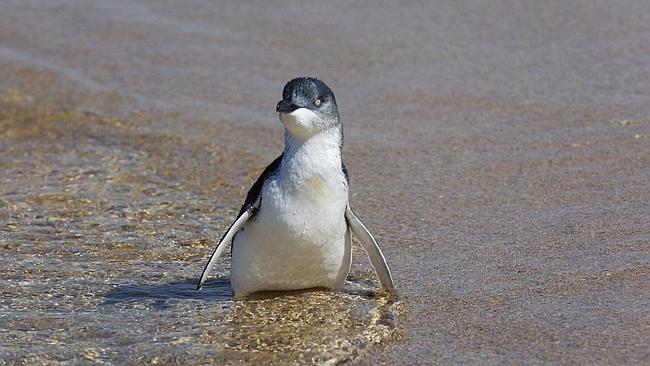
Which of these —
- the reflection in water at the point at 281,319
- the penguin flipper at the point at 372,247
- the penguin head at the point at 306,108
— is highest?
the penguin head at the point at 306,108

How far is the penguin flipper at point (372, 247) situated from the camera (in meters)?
5.79

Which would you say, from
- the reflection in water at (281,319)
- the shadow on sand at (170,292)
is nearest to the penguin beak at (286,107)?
the reflection in water at (281,319)

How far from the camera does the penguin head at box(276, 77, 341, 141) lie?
5.52m

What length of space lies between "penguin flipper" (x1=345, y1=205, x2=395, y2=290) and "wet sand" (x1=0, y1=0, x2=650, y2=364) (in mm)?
100

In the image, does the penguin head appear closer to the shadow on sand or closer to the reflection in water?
the reflection in water

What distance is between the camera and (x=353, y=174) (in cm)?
805

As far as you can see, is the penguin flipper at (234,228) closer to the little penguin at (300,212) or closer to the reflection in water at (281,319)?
the little penguin at (300,212)

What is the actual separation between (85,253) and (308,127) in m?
1.85

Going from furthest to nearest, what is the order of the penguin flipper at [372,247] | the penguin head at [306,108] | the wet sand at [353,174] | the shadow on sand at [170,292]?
the shadow on sand at [170,292]
the penguin flipper at [372,247]
the penguin head at [306,108]
the wet sand at [353,174]

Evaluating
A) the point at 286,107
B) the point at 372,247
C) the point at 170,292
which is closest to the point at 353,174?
the point at 372,247

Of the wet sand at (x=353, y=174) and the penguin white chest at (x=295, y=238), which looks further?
the penguin white chest at (x=295, y=238)

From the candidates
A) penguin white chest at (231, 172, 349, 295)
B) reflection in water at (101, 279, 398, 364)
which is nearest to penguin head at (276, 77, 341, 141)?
penguin white chest at (231, 172, 349, 295)

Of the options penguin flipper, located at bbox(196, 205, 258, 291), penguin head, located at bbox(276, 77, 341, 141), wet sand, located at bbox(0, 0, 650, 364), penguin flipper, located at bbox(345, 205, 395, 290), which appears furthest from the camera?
penguin flipper, located at bbox(345, 205, 395, 290)

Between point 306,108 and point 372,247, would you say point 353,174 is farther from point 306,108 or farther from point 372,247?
point 306,108
